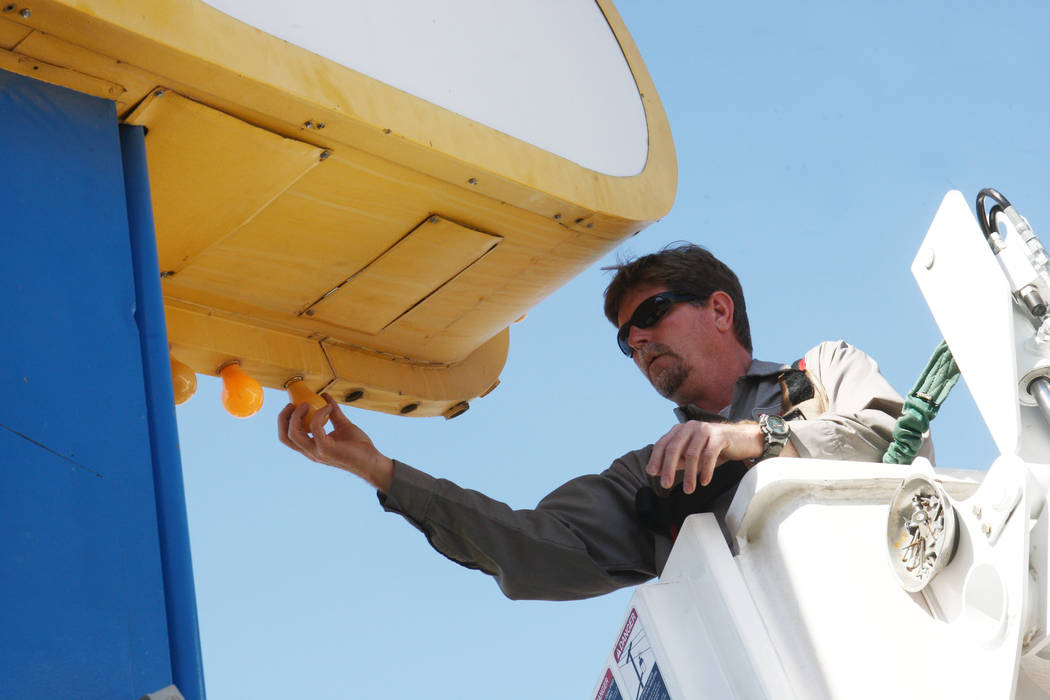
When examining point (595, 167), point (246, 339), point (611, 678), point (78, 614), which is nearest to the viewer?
point (78, 614)

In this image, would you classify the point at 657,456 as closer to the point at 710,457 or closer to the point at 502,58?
the point at 710,457

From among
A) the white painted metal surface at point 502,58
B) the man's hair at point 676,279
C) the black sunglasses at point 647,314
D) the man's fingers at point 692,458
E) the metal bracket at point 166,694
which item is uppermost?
the man's hair at point 676,279

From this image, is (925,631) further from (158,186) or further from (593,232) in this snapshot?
(158,186)

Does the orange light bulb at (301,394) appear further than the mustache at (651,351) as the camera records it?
No

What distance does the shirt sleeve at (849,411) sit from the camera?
261 cm

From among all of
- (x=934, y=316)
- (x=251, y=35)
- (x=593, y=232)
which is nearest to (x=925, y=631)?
(x=934, y=316)

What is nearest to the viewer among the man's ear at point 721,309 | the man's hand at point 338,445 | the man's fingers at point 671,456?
the man's fingers at point 671,456

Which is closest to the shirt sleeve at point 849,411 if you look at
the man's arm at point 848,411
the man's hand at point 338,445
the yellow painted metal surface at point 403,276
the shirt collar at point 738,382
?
the man's arm at point 848,411

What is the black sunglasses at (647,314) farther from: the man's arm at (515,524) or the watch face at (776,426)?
the watch face at (776,426)

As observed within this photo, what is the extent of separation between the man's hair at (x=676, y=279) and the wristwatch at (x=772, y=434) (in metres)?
1.14

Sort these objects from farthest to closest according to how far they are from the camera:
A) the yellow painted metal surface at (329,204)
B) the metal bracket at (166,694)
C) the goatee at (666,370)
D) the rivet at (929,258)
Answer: the goatee at (666,370) → the rivet at (929,258) → the yellow painted metal surface at (329,204) → the metal bracket at (166,694)

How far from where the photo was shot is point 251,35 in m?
1.92

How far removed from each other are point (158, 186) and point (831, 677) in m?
1.40

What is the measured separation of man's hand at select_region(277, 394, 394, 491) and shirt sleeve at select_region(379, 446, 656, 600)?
0.04 meters
